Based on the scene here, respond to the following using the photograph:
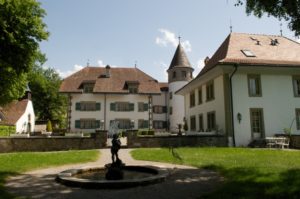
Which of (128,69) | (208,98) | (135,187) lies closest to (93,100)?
(128,69)

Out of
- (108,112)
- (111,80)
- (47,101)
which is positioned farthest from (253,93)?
(47,101)

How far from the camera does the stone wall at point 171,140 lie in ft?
72.1

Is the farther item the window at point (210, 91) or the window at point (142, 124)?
the window at point (142, 124)

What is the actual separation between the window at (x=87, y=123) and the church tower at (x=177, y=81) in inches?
476

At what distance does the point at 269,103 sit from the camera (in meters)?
23.5

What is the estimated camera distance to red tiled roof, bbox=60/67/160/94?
146 feet

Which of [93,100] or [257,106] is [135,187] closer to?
[257,106]

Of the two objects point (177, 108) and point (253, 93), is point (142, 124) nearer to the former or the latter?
point (177, 108)

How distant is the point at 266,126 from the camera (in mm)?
23047

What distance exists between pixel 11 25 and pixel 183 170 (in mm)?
14963

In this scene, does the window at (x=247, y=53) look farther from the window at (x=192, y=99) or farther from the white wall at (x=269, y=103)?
the window at (x=192, y=99)

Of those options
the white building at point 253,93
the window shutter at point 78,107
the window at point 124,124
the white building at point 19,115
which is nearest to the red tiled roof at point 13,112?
the white building at point 19,115

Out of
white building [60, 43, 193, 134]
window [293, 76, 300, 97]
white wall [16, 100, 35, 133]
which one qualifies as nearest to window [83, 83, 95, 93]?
white building [60, 43, 193, 134]

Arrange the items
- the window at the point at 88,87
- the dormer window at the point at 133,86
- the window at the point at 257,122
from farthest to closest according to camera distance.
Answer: the dormer window at the point at 133,86, the window at the point at 88,87, the window at the point at 257,122
